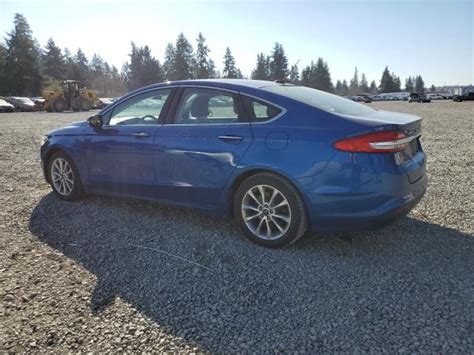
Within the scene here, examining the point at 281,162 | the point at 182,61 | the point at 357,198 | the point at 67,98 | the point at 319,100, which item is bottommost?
the point at 357,198

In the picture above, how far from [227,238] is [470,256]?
2283 mm

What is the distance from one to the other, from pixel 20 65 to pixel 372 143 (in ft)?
206

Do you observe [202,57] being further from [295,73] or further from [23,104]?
[23,104]

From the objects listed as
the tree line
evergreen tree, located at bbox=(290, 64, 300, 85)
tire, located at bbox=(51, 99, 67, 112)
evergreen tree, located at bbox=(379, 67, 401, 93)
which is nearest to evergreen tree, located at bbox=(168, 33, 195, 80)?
the tree line

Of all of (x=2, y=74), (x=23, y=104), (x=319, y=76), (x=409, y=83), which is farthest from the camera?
(x=409, y=83)

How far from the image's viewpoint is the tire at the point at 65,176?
16.2ft

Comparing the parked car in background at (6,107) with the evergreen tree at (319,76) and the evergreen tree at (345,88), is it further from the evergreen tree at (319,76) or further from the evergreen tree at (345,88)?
the evergreen tree at (345,88)

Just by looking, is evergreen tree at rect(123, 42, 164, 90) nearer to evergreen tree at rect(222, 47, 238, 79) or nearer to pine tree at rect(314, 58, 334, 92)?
evergreen tree at rect(222, 47, 238, 79)

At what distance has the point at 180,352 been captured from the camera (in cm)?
224

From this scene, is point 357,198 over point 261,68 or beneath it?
beneath

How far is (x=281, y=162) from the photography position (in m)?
3.31

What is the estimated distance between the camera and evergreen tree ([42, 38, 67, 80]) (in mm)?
64250

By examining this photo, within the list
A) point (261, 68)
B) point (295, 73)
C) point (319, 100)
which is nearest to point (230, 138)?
point (319, 100)

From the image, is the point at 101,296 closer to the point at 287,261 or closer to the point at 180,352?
the point at 180,352
